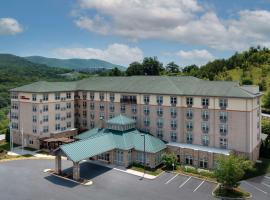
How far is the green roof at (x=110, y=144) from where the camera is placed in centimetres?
4550

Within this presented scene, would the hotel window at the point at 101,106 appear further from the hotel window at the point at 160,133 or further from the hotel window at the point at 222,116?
the hotel window at the point at 222,116

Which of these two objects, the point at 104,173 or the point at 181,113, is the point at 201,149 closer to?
the point at 181,113

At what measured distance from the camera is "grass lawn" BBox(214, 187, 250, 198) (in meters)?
38.9

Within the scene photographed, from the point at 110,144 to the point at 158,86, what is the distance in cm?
1565

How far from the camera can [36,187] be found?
41.2 metres

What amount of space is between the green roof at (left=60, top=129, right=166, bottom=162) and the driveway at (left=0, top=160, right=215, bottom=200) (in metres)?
3.57

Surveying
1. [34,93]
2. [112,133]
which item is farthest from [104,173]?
[34,93]

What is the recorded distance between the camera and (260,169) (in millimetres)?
48656

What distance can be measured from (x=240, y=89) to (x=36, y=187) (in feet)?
117

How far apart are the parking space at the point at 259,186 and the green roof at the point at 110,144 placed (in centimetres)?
1492

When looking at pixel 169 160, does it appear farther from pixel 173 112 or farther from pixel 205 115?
pixel 205 115

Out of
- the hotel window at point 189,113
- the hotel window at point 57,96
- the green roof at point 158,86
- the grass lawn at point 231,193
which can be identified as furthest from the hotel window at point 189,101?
the hotel window at point 57,96

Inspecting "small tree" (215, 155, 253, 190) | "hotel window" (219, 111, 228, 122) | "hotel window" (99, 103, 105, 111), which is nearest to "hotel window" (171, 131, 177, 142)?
"hotel window" (219, 111, 228, 122)

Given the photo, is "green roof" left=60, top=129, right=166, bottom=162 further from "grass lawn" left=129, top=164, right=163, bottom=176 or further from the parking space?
Result: the parking space
